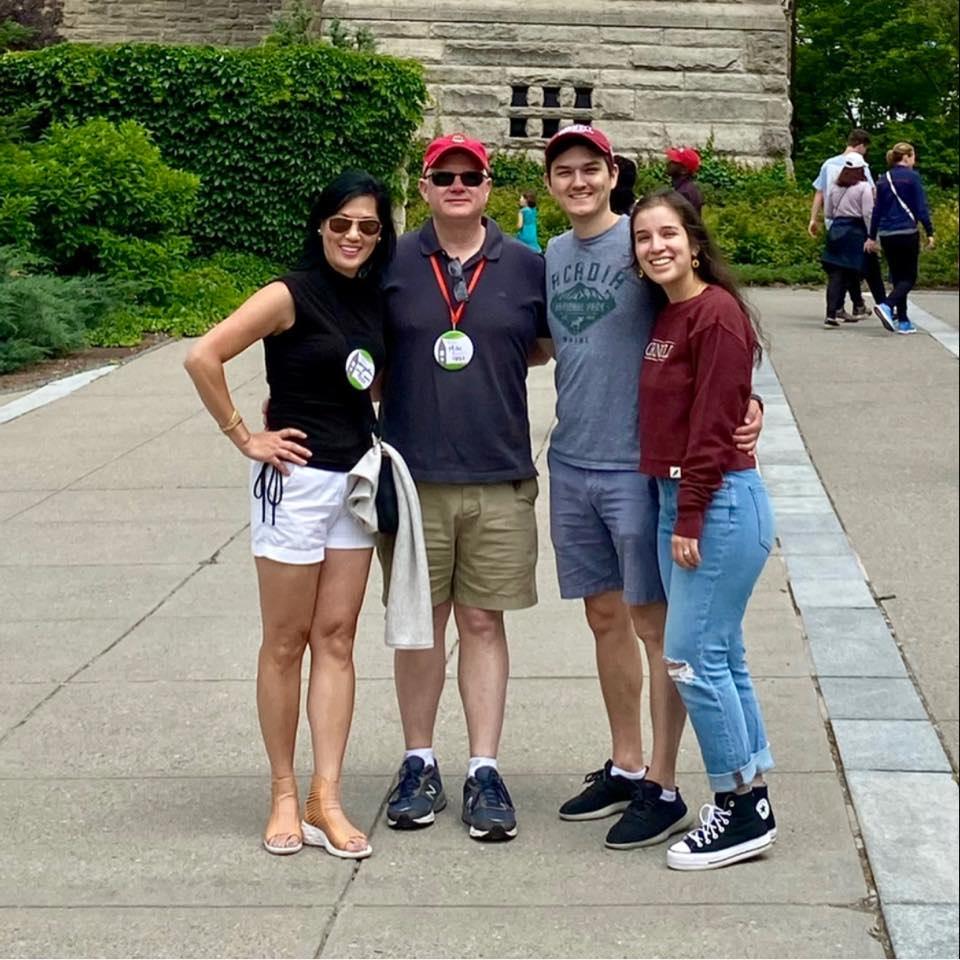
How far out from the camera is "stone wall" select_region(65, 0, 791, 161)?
26.2 m

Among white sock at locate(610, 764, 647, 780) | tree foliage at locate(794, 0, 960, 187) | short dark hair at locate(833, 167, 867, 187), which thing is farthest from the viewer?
short dark hair at locate(833, 167, 867, 187)

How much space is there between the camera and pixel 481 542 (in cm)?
470

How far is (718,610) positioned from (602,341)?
2.57 ft

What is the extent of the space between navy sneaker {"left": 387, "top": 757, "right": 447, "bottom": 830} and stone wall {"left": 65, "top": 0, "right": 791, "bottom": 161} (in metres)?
22.3

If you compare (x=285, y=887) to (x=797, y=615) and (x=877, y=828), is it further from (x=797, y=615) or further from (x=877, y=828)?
(x=797, y=615)

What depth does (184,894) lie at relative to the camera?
430 cm

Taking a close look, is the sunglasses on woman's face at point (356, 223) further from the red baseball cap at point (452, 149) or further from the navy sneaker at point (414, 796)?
the navy sneaker at point (414, 796)

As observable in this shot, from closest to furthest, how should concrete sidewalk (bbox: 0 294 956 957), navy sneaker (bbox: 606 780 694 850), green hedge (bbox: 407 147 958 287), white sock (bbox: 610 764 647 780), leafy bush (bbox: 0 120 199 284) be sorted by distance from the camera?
1. concrete sidewalk (bbox: 0 294 956 957)
2. navy sneaker (bbox: 606 780 694 850)
3. white sock (bbox: 610 764 647 780)
4. leafy bush (bbox: 0 120 199 284)
5. green hedge (bbox: 407 147 958 287)

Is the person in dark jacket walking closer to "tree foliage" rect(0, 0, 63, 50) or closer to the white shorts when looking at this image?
the white shorts

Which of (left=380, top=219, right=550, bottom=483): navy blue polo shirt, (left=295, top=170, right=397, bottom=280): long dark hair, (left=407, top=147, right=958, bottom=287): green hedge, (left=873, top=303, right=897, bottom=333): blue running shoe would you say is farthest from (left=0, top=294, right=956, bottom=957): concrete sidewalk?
(left=407, top=147, right=958, bottom=287): green hedge

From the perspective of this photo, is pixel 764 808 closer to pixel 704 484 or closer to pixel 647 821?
pixel 647 821

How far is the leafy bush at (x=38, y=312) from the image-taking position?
48.4 ft

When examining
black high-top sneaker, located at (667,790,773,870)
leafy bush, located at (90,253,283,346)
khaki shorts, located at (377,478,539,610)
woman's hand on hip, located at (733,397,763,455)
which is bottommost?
leafy bush, located at (90,253,283,346)

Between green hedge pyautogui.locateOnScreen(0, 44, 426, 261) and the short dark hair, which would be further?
green hedge pyautogui.locateOnScreen(0, 44, 426, 261)
